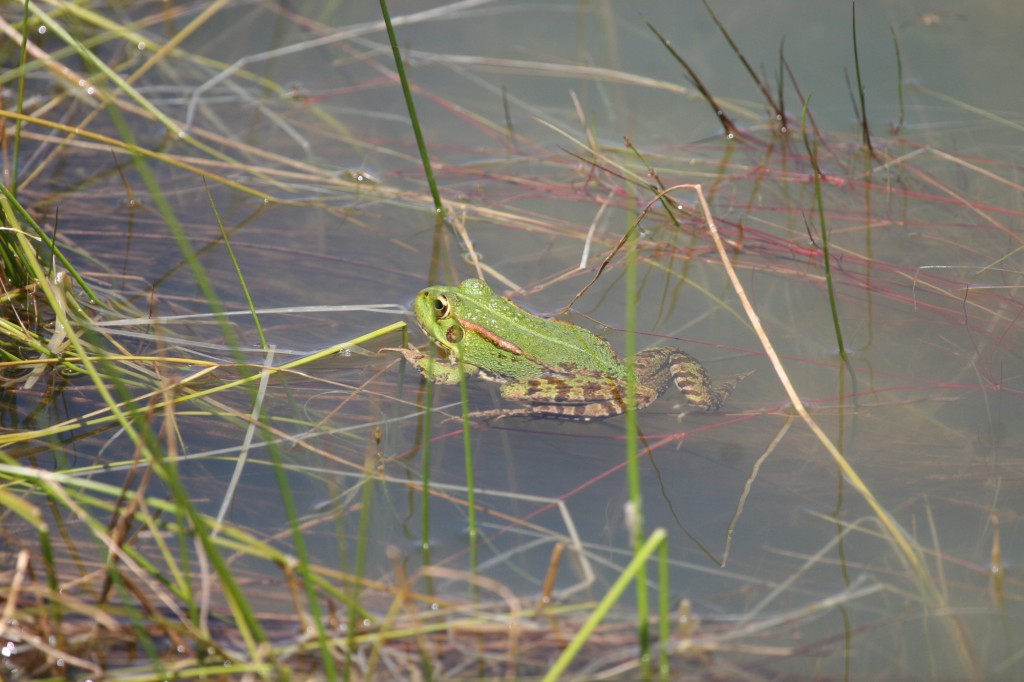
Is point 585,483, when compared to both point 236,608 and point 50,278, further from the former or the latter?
point 50,278

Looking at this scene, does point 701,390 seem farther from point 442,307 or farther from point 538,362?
point 442,307

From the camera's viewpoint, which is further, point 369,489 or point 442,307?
point 442,307

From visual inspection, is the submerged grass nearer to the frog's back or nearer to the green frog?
the green frog

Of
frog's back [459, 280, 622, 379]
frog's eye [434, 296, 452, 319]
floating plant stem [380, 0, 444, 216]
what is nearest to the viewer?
floating plant stem [380, 0, 444, 216]

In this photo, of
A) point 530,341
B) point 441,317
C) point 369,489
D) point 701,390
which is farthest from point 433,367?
point 701,390

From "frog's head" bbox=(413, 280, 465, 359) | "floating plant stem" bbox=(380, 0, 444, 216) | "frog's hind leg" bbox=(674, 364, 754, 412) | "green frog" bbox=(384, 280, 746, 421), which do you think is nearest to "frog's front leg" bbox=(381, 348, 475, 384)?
"green frog" bbox=(384, 280, 746, 421)

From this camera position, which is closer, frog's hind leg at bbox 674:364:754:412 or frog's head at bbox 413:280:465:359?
frog's hind leg at bbox 674:364:754:412

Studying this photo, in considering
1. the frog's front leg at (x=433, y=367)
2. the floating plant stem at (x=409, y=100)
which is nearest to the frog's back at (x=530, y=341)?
the frog's front leg at (x=433, y=367)

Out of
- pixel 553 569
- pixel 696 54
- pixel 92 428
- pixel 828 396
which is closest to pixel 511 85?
pixel 696 54

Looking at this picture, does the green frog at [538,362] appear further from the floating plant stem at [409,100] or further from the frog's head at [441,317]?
the floating plant stem at [409,100]
